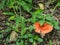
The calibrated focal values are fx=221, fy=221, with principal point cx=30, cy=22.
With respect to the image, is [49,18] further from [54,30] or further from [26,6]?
[26,6]

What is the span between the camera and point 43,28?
107 inches

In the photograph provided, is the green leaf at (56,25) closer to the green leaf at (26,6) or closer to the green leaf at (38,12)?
the green leaf at (38,12)

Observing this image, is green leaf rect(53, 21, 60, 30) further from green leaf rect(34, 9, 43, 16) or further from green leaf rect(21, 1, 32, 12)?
green leaf rect(21, 1, 32, 12)

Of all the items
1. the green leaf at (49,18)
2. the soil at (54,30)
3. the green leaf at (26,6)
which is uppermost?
the green leaf at (26,6)

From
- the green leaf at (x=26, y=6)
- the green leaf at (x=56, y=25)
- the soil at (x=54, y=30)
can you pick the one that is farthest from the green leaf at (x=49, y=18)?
the green leaf at (x=26, y=6)

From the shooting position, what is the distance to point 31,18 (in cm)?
283

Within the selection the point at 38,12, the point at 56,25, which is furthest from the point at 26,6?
the point at 56,25

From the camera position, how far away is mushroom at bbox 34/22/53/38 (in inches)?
106

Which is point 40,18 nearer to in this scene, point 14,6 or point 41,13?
point 41,13

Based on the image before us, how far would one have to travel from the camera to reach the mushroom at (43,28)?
8.81 ft

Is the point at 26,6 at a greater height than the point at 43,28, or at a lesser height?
greater

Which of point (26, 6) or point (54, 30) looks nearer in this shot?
point (54, 30)

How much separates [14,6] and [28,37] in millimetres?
521

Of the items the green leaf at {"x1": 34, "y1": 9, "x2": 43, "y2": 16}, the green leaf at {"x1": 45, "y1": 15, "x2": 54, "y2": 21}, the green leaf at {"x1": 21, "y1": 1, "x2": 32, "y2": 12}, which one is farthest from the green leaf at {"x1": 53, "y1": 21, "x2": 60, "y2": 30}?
the green leaf at {"x1": 21, "y1": 1, "x2": 32, "y2": 12}
